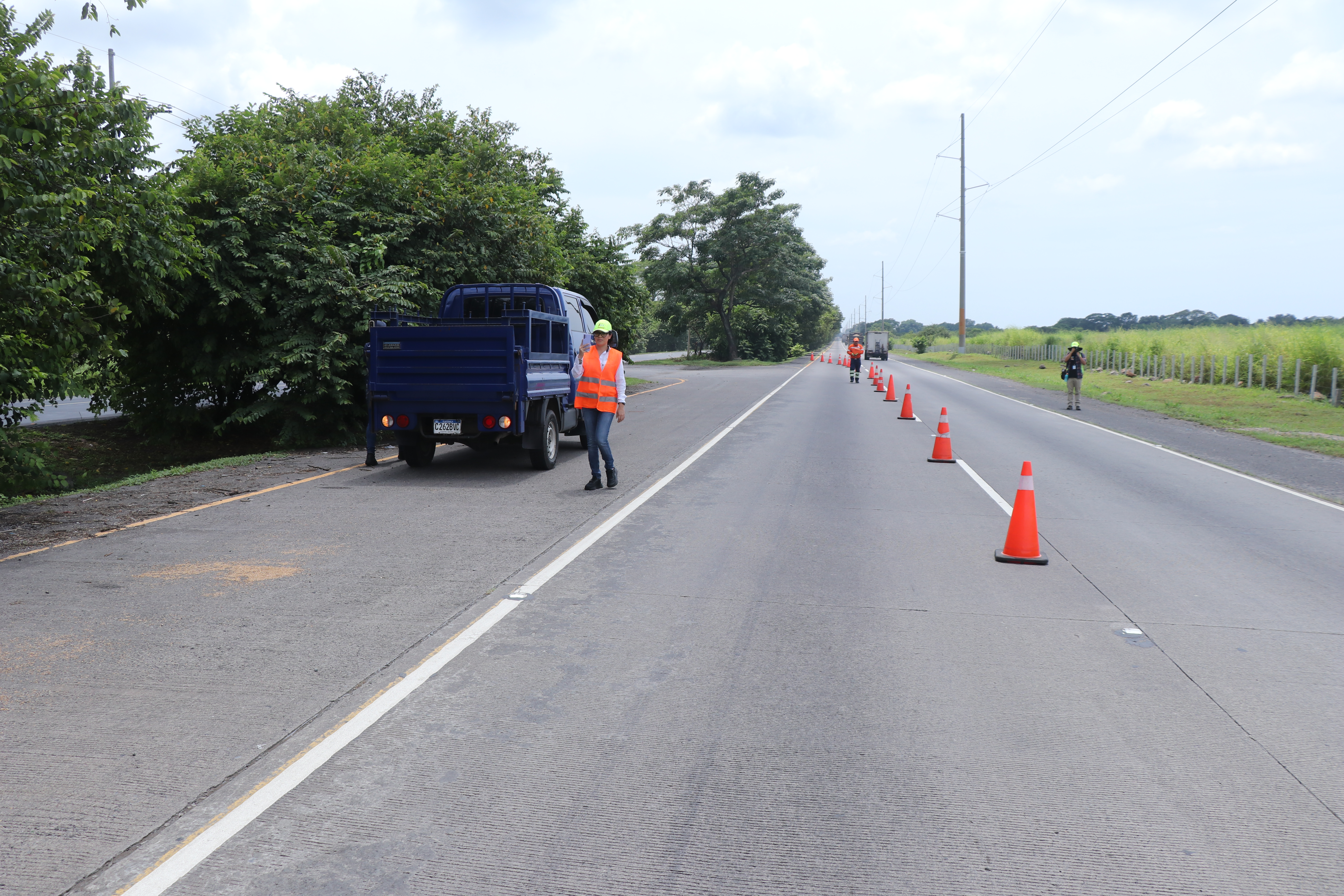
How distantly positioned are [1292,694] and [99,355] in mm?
15925

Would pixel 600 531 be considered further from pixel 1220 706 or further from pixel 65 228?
pixel 65 228

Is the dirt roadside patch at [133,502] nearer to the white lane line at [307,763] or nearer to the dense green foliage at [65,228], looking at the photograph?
the dense green foliage at [65,228]

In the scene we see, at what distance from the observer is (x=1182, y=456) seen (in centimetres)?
1612

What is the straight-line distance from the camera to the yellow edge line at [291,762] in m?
3.10

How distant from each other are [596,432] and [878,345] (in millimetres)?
69825

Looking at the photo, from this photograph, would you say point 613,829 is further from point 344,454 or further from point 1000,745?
point 344,454

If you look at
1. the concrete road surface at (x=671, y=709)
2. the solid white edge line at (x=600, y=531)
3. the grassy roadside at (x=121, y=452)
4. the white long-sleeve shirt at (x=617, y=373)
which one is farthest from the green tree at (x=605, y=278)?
the concrete road surface at (x=671, y=709)

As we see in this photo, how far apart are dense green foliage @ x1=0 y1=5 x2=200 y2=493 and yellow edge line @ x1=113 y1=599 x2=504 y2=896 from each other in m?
5.40

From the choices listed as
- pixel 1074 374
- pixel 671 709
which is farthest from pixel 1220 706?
pixel 1074 374

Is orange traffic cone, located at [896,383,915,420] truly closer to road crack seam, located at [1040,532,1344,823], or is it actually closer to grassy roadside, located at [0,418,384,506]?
grassy roadside, located at [0,418,384,506]

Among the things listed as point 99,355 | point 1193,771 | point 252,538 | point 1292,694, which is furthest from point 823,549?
point 99,355

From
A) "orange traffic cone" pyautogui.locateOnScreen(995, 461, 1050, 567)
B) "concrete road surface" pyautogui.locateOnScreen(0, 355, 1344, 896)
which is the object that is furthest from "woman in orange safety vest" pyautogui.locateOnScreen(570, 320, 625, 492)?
"orange traffic cone" pyautogui.locateOnScreen(995, 461, 1050, 567)

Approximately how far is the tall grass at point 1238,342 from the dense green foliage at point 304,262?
83.1 feet

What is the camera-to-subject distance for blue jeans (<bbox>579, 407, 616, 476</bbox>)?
1092 centimetres
